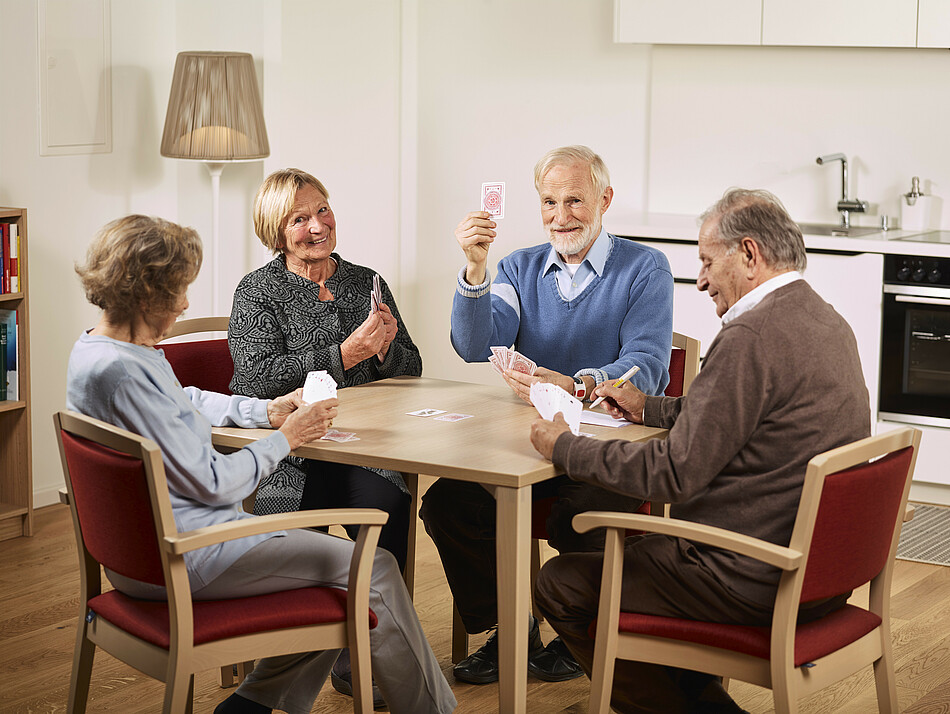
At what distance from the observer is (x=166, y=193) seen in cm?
504

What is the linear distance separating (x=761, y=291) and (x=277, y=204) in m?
1.38

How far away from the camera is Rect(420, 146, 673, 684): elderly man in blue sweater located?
120 inches

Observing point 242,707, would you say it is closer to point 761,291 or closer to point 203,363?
point 203,363

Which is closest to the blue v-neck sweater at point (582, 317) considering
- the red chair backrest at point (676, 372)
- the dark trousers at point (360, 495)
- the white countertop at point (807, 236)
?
the red chair backrest at point (676, 372)

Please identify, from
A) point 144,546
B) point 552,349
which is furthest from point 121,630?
point 552,349

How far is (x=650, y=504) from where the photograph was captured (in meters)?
3.23

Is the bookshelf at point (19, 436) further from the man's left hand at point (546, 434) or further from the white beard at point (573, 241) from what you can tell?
the man's left hand at point (546, 434)

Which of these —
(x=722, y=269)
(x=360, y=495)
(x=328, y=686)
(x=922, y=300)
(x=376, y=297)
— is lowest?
(x=328, y=686)

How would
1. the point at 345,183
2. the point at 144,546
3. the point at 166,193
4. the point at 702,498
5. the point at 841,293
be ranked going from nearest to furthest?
the point at 144,546, the point at 702,498, the point at 841,293, the point at 166,193, the point at 345,183

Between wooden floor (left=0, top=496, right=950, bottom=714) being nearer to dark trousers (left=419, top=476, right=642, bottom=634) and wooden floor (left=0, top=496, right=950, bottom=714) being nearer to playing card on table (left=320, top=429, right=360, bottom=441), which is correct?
dark trousers (left=419, top=476, right=642, bottom=634)

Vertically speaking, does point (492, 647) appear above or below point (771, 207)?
below

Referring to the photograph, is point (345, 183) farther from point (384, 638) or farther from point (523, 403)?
Answer: point (384, 638)

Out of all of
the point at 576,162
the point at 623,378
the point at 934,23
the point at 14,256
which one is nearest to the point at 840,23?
the point at 934,23

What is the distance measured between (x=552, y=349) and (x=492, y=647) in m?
0.80
